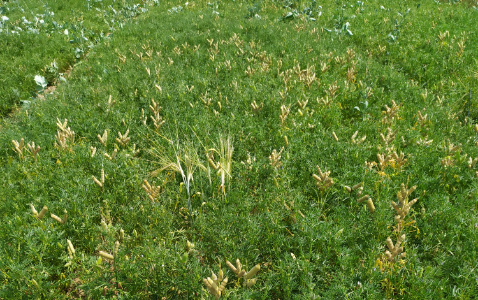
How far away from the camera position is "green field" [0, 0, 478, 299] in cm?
262

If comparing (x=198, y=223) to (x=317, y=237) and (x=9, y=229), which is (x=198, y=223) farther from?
(x=9, y=229)

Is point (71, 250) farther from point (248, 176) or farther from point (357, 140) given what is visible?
point (357, 140)

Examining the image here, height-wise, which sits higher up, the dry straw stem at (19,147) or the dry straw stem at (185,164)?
the dry straw stem at (19,147)

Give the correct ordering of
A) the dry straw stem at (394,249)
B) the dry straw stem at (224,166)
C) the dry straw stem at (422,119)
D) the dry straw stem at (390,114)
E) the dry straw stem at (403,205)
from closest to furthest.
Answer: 1. the dry straw stem at (394,249)
2. the dry straw stem at (403,205)
3. the dry straw stem at (224,166)
4. the dry straw stem at (422,119)
5. the dry straw stem at (390,114)

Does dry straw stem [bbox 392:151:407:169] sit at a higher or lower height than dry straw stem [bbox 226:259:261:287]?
lower

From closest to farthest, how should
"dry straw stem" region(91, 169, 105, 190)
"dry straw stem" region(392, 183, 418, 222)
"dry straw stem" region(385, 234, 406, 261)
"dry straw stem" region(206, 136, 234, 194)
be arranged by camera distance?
"dry straw stem" region(385, 234, 406, 261)
"dry straw stem" region(392, 183, 418, 222)
"dry straw stem" region(91, 169, 105, 190)
"dry straw stem" region(206, 136, 234, 194)

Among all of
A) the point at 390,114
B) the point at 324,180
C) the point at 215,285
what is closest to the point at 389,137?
the point at 390,114

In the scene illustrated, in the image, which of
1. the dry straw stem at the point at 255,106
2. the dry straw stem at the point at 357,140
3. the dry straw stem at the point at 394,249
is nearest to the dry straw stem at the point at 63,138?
the dry straw stem at the point at 255,106

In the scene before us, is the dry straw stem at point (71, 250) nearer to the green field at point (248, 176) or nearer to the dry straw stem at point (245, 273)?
the green field at point (248, 176)

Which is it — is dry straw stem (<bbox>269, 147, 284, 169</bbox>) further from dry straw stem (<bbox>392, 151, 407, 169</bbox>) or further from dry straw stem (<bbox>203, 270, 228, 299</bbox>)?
dry straw stem (<bbox>203, 270, 228, 299</bbox>)

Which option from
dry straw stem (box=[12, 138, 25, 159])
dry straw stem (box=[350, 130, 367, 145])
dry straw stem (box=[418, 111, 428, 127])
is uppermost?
dry straw stem (box=[12, 138, 25, 159])

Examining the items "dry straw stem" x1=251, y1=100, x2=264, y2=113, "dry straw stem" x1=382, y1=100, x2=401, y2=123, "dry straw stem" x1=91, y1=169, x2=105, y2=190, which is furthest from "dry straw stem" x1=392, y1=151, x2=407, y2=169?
"dry straw stem" x1=91, y1=169, x2=105, y2=190

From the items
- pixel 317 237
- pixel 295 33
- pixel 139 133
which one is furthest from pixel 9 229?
pixel 295 33

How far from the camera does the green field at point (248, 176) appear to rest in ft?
8.58
